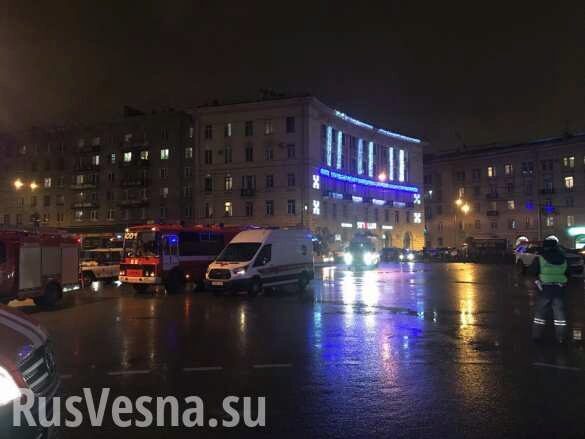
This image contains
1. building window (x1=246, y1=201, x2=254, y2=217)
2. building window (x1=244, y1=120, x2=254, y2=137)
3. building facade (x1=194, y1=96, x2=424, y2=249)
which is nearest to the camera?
building facade (x1=194, y1=96, x2=424, y2=249)

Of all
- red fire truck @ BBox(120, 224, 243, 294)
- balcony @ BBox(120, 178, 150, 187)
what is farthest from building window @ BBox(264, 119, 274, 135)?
red fire truck @ BBox(120, 224, 243, 294)

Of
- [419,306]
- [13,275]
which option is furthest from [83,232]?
[419,306]

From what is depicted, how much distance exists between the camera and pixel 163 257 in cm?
2406

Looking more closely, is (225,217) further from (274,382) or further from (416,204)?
(274,382)

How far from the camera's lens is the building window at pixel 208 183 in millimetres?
70938

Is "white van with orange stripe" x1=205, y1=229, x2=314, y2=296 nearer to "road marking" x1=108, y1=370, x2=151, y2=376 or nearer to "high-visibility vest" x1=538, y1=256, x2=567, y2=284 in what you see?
"high-visibility vest" x1=538, y1=256, x2=567, y2=284

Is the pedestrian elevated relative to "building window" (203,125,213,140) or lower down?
lower down

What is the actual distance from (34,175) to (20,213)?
5.95 m

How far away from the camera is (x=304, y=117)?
66.8 m

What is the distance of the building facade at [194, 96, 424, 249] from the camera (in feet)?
221

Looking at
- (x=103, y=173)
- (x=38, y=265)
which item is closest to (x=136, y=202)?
(x=103, y=173)

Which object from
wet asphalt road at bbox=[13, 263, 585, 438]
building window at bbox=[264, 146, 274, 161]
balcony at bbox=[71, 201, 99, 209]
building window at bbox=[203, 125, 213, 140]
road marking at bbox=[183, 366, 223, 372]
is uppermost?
building window at bbox=[203, 125, 213, 140]

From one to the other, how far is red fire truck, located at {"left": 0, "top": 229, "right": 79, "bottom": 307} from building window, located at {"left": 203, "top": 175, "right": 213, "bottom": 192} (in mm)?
49290

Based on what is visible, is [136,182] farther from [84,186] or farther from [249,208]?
[249,208]
